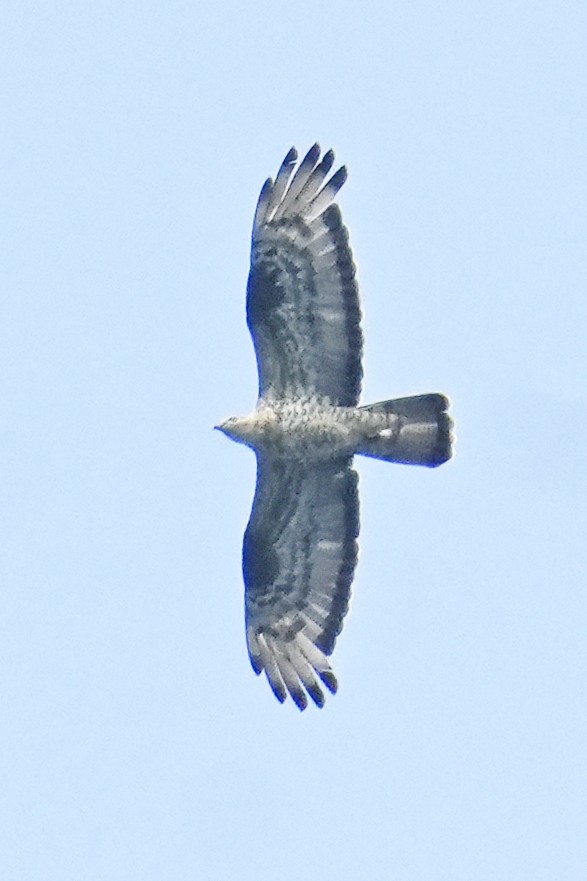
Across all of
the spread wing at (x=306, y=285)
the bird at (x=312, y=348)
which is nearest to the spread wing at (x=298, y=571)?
the bird at (x=312, y=348)

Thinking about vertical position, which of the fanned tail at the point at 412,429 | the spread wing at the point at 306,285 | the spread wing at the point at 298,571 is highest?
the spread wing at the point at 306,285

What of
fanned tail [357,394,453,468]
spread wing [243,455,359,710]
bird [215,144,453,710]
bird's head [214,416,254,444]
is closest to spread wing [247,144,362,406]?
bird [215,144,453,710]

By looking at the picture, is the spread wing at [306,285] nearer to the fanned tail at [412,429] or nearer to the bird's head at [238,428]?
the fanned tail at [412,429]

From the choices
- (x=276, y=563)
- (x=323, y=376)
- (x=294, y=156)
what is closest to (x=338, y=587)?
(x=276, y=563)

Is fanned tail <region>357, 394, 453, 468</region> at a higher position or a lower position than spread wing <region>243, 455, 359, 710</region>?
higher

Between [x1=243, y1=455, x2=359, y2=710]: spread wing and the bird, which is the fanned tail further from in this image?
[x1=243, y1=455, x2=359, y2=710]: spread wing

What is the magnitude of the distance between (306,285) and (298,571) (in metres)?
2.51

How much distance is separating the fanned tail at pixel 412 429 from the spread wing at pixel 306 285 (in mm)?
324

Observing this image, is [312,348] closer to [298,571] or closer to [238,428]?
[238,428]

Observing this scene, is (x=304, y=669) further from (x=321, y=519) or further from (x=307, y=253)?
(x=307, y=253)

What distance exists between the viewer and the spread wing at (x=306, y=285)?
2025 centimetres

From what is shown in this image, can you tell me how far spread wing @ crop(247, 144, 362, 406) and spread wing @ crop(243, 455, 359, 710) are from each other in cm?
91

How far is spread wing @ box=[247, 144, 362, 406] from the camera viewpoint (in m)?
20.2

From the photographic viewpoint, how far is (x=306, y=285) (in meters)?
20.3
